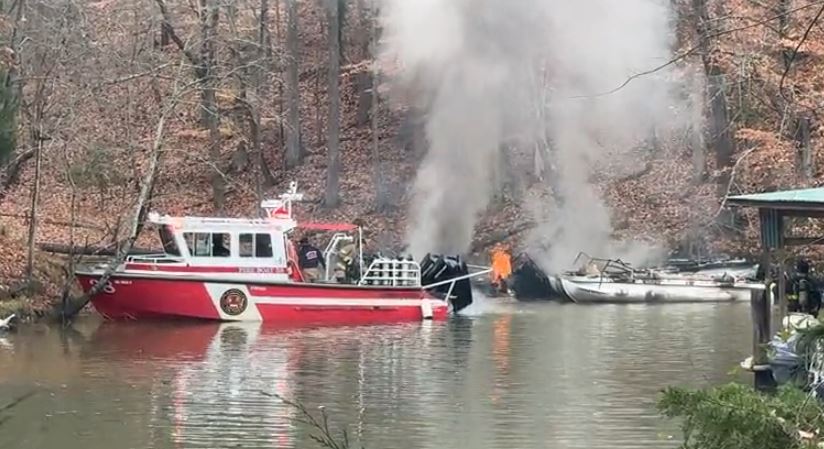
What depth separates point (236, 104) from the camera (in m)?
37.3

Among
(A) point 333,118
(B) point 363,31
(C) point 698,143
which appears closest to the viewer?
(C) point 698,143

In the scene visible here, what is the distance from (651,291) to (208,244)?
11094mm

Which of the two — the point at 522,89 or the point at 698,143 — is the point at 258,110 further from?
the point at 698,143

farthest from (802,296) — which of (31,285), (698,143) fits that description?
(698,143)

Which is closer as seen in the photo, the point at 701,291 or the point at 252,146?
the point at 701,291

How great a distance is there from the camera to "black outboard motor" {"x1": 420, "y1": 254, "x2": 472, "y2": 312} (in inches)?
1017

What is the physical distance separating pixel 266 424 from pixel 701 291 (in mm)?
18078

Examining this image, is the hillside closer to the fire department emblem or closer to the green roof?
the fire department emblem

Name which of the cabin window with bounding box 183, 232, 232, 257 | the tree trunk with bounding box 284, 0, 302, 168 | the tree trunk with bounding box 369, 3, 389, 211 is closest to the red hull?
the cabin window with bounding box 183, 232, 232, 257

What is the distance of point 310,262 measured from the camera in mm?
24719

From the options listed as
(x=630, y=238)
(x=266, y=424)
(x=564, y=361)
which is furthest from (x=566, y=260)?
(x=266, y=424)

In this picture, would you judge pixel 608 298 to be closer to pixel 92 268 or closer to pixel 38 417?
pixel 92 268

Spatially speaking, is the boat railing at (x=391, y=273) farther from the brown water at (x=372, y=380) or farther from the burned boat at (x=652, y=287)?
the burned boat at (x=652, y=287)

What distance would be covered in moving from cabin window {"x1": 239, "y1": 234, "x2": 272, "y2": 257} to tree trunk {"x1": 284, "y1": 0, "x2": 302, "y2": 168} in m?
14.7
